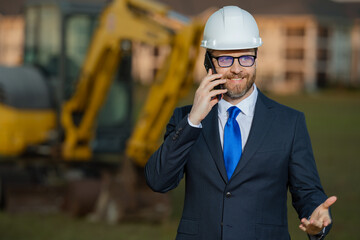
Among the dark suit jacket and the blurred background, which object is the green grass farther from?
the dark suit jacket

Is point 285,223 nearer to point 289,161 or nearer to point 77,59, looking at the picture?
point 289,161

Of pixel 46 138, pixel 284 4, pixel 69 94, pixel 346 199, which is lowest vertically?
pixel 346 199

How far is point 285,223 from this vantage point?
9.14ft

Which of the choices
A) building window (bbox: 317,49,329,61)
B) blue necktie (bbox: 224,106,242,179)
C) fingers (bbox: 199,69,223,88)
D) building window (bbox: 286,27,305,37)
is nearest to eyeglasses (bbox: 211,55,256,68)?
fingers (bbox: 199,69,223,88)

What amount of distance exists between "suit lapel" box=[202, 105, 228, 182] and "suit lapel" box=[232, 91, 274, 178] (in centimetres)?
6

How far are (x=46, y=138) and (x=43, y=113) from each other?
0.34 m

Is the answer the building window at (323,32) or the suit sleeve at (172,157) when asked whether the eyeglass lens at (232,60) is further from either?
the building window at (323,32)

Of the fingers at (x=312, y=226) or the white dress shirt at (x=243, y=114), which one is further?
the white dress shirt at (x=243, y=114)

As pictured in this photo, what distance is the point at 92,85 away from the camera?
30.2 ft

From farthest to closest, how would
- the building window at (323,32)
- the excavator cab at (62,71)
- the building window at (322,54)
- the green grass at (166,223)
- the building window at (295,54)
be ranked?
the building window at (323,32)
the building window at (322,54)
the building window at (295,54)
the excavator cab at (62,71)
the green grass at (166,223)

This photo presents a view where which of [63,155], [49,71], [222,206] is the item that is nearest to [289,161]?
[222,206]

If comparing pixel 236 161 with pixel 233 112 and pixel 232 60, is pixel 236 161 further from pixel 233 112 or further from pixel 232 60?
pixel 232 60

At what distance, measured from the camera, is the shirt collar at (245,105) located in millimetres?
2826

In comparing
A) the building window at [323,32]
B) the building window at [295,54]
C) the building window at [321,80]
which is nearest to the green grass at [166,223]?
the building window at [321,80]
